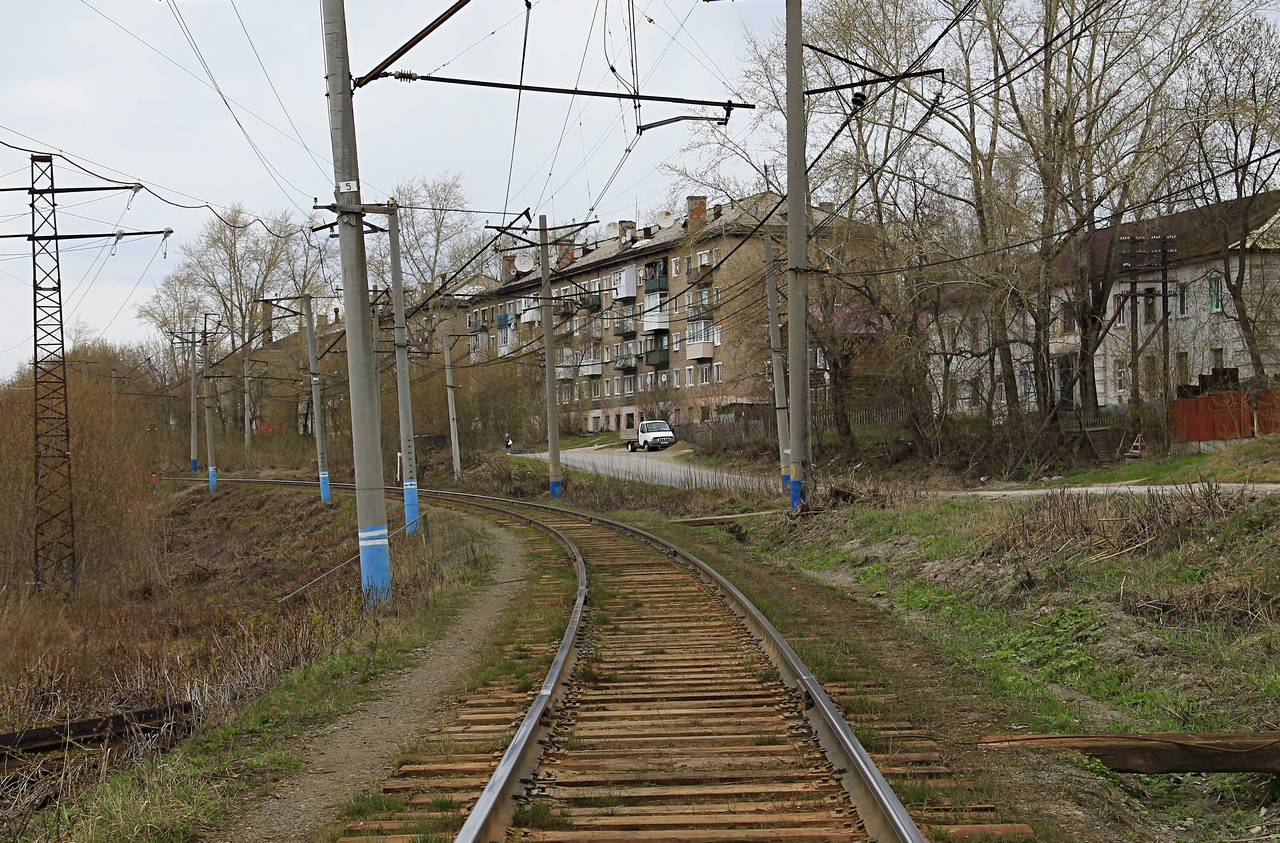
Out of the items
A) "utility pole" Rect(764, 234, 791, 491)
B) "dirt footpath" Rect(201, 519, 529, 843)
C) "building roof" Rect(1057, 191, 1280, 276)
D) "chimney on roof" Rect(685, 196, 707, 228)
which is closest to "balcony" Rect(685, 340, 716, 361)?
"chimney on roof" Rect(685, 196, 707, 228)

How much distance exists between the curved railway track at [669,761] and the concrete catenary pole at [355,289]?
578 centimetres

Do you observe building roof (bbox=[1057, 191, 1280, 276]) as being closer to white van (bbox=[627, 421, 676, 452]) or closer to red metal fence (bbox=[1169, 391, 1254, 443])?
red metal fence (bbox=[1169, 391, 1254, 443])

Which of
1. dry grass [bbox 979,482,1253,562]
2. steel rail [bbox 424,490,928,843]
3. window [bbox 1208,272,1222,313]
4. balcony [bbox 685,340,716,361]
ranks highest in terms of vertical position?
balcony [bbox 685,340,716,361]

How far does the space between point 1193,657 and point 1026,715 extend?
196 centimetres

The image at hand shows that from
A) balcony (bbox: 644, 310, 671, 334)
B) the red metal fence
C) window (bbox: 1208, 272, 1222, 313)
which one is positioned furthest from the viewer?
balcony (bbox: 644, 310, 671, 334)

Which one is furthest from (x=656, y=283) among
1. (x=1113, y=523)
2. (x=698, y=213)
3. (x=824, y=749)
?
(x=824, y=749)

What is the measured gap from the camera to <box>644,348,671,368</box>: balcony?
7631 centimetres

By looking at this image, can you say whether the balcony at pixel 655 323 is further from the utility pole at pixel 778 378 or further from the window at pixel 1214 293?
the utility pole at pixel 778 378

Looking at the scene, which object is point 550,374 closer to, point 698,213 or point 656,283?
point 698,213

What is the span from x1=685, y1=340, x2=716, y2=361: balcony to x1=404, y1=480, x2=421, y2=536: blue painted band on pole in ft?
147

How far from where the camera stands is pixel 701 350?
72438mm

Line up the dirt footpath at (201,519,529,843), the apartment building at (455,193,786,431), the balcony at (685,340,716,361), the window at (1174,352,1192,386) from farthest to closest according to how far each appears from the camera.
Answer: the balcony at (685,340,716,361)
the apartment building at (455,193,786,431)
the window at (1174,352,1192,386)
the dirt footpath at (201,519,529,843)

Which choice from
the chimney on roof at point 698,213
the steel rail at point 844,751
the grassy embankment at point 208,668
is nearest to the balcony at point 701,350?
the chimney on roof at point 698,213

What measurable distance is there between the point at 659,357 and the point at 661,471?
33.9 metres
